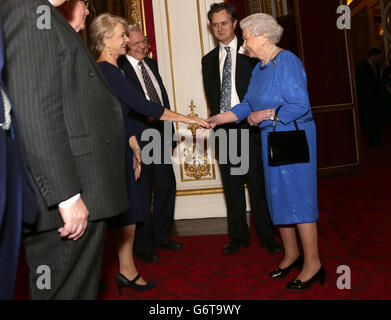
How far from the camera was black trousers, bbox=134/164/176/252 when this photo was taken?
342 cm

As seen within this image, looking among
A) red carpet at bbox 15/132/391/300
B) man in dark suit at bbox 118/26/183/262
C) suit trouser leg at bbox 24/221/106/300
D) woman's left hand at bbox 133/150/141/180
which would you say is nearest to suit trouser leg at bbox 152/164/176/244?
man in dark suit at bbox 118/26/183/262

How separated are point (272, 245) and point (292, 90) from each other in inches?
53.4

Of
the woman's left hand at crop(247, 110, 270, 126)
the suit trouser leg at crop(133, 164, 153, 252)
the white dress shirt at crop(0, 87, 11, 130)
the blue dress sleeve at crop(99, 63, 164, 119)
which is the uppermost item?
the blue dress sleeve at crop(99, 63, 164, 119)

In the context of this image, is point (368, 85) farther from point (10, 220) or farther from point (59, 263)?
point (10, 220)

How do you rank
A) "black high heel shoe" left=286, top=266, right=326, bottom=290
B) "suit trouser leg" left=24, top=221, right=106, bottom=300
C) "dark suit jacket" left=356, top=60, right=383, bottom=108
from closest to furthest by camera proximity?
"suit trouser leg" left=24, top=221, right=106, bottom=300 < "black high heel shoe" left=286, top=266, right=326, bottom=290 < "dark suit jacket" left=356, top=60, right=383, bottom=108

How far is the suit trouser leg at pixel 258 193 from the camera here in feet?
11.1

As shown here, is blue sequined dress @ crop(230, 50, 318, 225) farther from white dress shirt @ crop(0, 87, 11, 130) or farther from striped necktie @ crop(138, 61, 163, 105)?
white dress shirt @ crop(0, 87, 11, 130)

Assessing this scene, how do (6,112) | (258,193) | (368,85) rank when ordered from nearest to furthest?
(6,112)
(258,193)
(368,85)

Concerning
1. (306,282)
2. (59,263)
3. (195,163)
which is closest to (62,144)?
(59,263)

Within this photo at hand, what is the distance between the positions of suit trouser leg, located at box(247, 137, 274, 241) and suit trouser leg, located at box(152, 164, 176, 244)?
69 cm

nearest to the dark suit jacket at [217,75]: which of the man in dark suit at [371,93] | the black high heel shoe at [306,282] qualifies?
the black high heel shoe at [306,282]

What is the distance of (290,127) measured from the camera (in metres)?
2.47
